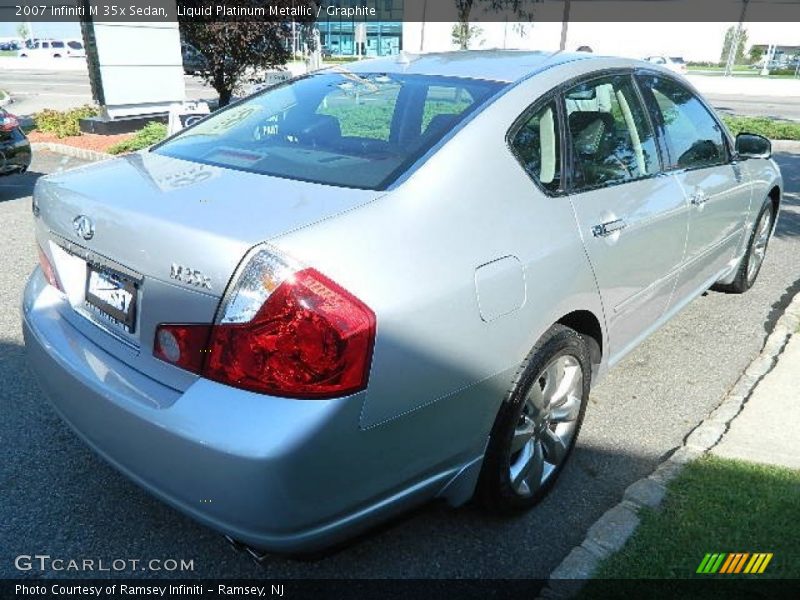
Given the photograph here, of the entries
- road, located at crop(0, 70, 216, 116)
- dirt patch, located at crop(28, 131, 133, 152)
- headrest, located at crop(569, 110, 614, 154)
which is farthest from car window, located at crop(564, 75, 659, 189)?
road, located at crop(0, 70, 216, 116)

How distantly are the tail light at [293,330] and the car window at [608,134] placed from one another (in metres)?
1.25

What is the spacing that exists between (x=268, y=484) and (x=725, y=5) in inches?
2828

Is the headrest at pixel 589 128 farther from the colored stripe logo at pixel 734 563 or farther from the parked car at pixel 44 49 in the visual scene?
the parked car at pixel 44 49

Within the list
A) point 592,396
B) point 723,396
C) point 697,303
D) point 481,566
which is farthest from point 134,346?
point 697,303

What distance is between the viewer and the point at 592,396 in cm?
348

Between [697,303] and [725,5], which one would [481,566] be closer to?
[697,303]

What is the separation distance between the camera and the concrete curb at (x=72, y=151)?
31.9 feet

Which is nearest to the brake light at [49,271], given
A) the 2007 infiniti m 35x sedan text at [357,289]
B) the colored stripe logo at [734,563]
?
the 2007 infiniti m 35x sedan text at [357,289]

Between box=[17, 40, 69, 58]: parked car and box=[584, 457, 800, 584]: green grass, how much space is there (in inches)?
2422

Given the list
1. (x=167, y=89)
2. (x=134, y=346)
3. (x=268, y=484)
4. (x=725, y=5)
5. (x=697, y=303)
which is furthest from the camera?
(x=725, y=5)

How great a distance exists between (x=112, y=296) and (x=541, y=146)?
5.20ft

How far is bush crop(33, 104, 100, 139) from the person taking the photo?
38.3ft

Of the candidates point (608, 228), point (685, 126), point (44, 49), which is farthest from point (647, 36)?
point (608, 228)

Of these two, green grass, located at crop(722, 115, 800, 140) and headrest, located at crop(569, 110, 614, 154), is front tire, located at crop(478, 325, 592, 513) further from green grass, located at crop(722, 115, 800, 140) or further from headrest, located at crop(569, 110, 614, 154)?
green grass, located at crop(722, 115, 800, 140)
